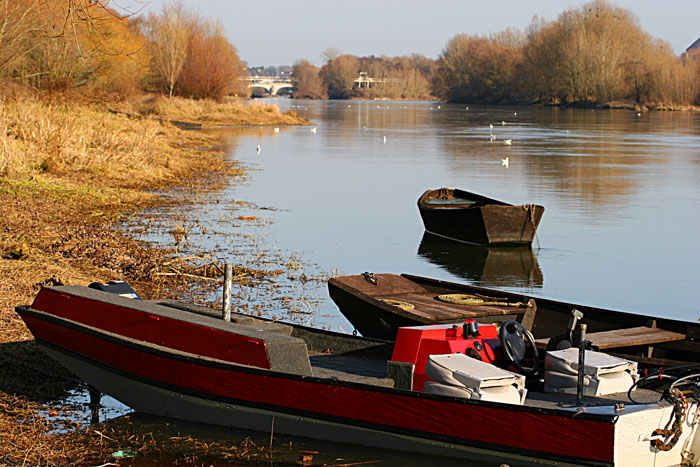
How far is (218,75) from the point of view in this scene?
68625 millimetres

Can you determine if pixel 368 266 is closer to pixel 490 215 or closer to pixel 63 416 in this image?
pixel 490 215

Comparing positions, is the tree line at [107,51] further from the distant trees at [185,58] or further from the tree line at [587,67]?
the tree line at [587,67]

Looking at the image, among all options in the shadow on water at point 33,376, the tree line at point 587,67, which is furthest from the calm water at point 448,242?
the tree line at point 587,67

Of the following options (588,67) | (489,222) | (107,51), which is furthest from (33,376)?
(588,67)

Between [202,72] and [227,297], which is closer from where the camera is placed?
[227,297]

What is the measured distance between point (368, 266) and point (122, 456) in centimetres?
885

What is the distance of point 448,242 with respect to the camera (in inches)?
720

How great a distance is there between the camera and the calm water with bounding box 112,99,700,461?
13.8 m

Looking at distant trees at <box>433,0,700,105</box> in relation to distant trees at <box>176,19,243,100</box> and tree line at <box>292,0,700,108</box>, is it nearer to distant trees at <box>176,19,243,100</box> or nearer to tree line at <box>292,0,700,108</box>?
tree line at <box>292,0,700,108</box>

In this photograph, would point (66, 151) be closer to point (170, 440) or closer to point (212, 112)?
point (170, 440)

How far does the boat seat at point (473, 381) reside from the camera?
6066mm

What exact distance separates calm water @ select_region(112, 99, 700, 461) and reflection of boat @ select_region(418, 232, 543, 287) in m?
0.04

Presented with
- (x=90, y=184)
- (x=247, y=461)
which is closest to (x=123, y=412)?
(x=247, y=461)

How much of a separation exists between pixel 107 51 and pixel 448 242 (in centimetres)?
2199
